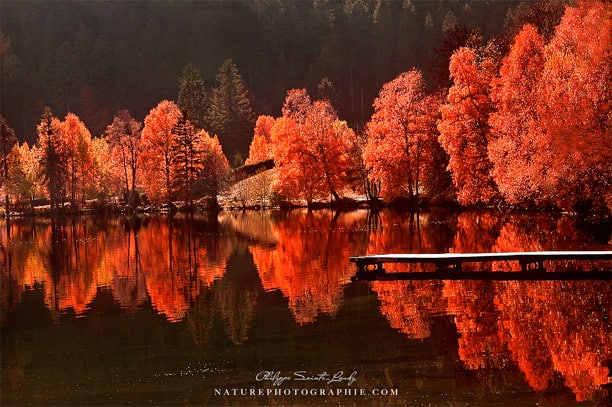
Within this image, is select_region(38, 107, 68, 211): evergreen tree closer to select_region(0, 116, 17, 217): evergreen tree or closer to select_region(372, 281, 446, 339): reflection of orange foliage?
select_region(0, 116, 17, 217): evergreen tree

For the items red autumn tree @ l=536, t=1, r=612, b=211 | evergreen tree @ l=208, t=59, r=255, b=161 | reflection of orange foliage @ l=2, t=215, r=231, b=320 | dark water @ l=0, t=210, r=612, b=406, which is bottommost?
dark water @ l=0, t=210, r=612, b=406

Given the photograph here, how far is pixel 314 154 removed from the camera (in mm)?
74250

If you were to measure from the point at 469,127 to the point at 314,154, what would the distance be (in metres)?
20.5

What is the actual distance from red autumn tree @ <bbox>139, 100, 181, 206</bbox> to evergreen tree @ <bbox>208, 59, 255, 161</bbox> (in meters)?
51.2

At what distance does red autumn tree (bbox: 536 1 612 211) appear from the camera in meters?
36.5

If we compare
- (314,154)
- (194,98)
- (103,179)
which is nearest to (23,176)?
(103,179)

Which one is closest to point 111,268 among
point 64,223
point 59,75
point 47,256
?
point 47,256

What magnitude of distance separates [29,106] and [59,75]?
54.6 feet

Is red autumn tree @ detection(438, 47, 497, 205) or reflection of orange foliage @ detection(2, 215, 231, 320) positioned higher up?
red autumn tree @ detection(438, 47, 497, 205)

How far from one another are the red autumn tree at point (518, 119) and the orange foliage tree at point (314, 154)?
21.4 metres

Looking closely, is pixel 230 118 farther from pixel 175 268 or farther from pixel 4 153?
pixel 175 268

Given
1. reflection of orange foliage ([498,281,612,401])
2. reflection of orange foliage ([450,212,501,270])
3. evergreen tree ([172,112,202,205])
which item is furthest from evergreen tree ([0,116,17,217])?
reflection of orange foliage ([498,281,612,401])

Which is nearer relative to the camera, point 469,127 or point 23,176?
point 469,127

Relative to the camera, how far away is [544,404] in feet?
47.6
